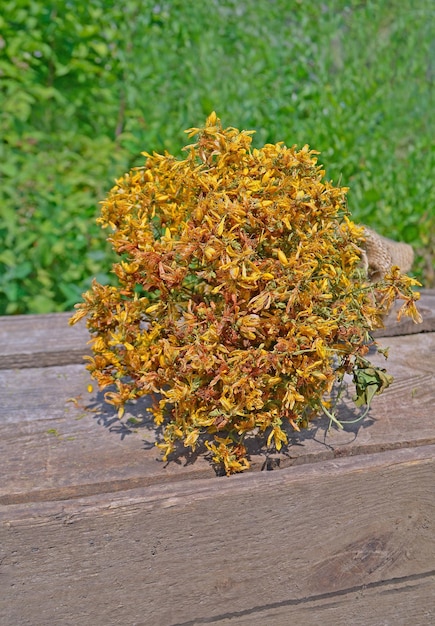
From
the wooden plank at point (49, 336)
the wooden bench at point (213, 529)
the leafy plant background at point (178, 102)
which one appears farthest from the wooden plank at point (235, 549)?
the leafy plant background at point (178, 102)

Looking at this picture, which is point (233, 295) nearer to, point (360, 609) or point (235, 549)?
point (235, 549)

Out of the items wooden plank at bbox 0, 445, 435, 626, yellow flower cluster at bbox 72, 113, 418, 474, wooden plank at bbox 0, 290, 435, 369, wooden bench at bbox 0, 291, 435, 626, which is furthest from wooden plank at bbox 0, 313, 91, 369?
wooden plank at bbox 0, 445, 435, 626

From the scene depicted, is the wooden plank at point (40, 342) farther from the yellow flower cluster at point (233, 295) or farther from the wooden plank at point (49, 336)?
the yellow flower cluster at point (233, 295)

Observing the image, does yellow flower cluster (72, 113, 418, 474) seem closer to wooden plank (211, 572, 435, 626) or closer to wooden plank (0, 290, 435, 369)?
wooden plank (211, 572, 435, 626)

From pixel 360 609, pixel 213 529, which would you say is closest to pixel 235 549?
pixel 213 529

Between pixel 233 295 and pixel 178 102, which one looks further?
pixel 178 102
